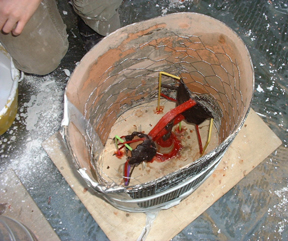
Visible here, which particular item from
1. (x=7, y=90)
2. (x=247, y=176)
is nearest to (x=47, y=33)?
(x=7, y=90)

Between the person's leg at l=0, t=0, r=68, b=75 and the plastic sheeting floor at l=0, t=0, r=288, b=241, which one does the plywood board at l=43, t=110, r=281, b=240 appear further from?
the person's leg at l=0, t=0, r=68, b=75

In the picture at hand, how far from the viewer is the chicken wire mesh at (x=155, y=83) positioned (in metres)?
0.39

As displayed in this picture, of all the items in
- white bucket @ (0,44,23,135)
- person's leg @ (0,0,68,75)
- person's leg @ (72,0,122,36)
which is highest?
person's leg @ (72,0,122,36)

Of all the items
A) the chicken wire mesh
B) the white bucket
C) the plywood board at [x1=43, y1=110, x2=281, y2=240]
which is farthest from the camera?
the white bucket

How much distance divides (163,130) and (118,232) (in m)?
0.23

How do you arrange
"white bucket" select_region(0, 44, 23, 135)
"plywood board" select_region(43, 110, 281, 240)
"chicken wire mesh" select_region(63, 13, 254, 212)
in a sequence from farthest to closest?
1. "white bucket" select_region(0, 44, 23, 135)
2. "plywood board" select_region(43, 110, 281, 240)
3. "chicken wire mesh" select_region(63, 13, 254, 212)

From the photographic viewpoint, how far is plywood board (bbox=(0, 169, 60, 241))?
24.3 inches

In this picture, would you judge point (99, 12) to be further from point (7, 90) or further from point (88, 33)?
point (7, 90)

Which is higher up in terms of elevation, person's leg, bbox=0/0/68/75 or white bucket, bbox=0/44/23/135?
person's leg, bbox=0/0/68/75

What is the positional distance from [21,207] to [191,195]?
16.5 inches

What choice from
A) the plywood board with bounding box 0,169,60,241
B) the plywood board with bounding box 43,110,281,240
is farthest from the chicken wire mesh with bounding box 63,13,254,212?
the plywood board with bounding box 0,169,60,241

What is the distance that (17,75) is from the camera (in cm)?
73

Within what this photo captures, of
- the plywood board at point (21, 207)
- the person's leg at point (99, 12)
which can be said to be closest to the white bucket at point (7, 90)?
the plywood board at point (21, 207)

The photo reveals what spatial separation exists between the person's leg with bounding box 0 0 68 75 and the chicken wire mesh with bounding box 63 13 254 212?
234mm
